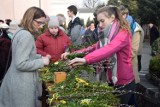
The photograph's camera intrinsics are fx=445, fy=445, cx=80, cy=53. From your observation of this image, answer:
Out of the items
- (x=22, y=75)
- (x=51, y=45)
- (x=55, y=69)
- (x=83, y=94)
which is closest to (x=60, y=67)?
(x=55, y=69)

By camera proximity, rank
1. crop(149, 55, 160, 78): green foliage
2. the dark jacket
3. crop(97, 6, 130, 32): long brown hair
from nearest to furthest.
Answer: crop(97, 6, 130, 32): long brown hair
the dark jacket
crop(149, 55, 160, 78): green foliage

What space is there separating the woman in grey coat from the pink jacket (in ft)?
2.34

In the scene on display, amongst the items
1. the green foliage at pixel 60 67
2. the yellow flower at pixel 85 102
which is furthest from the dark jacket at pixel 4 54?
the yellow flower at pixel 85 102

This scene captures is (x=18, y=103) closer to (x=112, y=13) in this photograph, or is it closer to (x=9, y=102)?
(x=9, y=102)

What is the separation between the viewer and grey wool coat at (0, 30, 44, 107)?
4.75 m

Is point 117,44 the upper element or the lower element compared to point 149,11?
upper

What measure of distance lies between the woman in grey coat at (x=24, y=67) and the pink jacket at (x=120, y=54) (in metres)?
0.71

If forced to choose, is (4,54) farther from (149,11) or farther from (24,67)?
(149,11)

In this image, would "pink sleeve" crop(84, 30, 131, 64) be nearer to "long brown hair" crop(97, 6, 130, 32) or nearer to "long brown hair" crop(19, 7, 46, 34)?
"long brown hair" crop(97, 6, 130, 32)

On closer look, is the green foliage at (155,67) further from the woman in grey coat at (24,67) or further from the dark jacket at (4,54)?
the woman in grey coat at (24,67)

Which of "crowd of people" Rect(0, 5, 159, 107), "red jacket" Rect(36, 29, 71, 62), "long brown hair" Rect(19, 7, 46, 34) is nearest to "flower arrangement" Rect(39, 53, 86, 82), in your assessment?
"crowd of people" Rect(0, 5, 159, 107)

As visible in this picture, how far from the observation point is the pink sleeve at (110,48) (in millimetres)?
4434

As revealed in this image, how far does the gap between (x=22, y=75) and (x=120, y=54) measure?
1.10m

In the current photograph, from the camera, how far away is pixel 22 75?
4.88 meters
